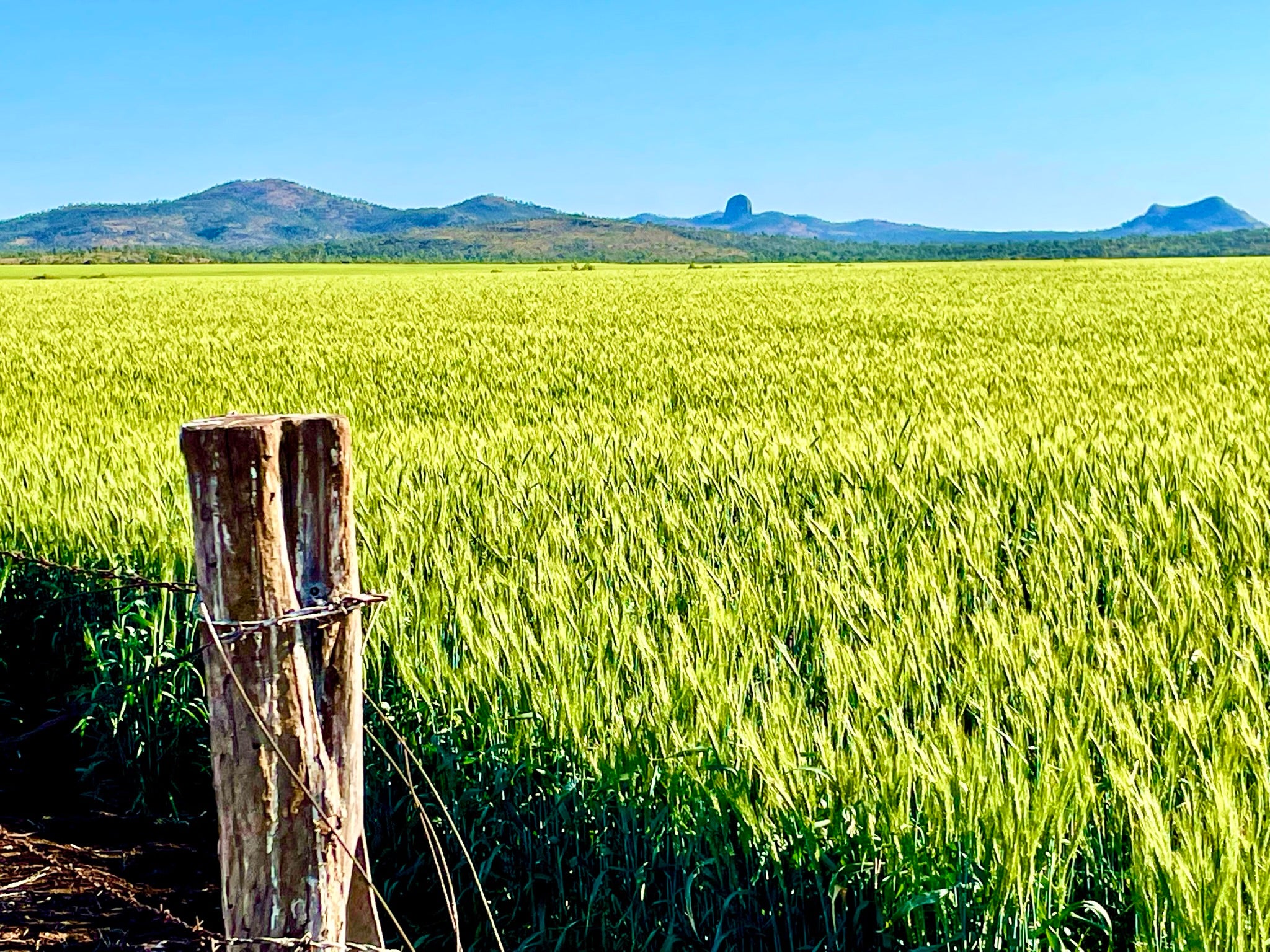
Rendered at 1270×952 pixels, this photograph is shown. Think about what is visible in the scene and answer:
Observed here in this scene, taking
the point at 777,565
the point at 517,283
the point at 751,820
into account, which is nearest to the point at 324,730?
the point at 751,820

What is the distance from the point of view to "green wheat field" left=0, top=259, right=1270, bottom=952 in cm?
205

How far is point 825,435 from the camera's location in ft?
21.0

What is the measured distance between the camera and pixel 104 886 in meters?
3.16

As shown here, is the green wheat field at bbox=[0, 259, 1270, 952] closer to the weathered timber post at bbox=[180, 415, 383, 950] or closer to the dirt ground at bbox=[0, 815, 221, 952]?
the dirt ground at bbox=[0, 815, 221, 952]

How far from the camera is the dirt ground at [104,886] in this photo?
287 cm

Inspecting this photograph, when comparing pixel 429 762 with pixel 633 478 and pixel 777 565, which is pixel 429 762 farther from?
pixel 633 478

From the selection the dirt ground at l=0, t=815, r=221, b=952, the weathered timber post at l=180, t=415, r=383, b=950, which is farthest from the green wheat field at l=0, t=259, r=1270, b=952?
the weathered timber post at l=180, t=415, r=383, b=950

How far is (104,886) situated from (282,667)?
1.67m

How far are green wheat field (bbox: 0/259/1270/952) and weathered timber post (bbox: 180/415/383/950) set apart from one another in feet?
2.13

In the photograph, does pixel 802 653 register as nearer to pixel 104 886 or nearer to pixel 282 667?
pixel 282 667

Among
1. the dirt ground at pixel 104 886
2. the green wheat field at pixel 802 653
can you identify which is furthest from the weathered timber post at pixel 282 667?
the dirt ground at pixel 104 886

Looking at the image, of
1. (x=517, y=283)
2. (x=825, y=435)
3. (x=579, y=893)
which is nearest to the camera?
(x=579, y=893)

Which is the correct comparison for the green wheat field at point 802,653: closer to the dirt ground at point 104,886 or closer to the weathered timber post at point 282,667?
the dirt ground at point 104,886

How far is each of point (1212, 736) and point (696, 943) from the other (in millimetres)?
1084
